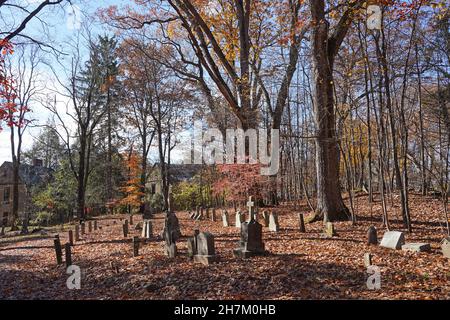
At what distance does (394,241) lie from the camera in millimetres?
7922

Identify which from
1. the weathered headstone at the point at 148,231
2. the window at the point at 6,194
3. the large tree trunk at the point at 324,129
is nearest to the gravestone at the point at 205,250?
the weathered headstone at the point at 148,231

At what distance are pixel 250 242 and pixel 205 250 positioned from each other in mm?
1074

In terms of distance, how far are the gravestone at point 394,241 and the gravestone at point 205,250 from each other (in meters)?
4.02

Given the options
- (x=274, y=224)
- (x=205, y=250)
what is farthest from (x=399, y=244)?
(x=274, y=224)

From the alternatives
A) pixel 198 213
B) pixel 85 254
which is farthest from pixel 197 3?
pixel 85 254

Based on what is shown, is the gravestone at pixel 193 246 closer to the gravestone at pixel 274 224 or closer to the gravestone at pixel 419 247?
the gravestone at pixel 274 224

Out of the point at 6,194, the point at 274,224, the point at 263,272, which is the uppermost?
the point at 6,194

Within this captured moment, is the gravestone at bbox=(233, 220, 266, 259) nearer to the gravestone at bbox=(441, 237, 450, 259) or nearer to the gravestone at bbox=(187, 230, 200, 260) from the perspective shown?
the gravestone at bbox=(187, 230, 200, 260)

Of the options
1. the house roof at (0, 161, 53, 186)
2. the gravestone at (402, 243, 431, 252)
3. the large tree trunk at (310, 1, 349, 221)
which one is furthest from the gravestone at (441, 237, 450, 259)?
the house roof at (0, 161, 53, 186)

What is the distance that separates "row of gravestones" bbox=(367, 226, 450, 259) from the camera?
270 inches

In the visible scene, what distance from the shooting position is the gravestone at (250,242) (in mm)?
7949

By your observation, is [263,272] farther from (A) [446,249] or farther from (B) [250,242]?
(A) [446,249]

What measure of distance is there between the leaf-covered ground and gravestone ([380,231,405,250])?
0.75 ft

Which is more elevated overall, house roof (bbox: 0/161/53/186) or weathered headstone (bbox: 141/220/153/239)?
house roof (bbox: 0/161/53/186)
